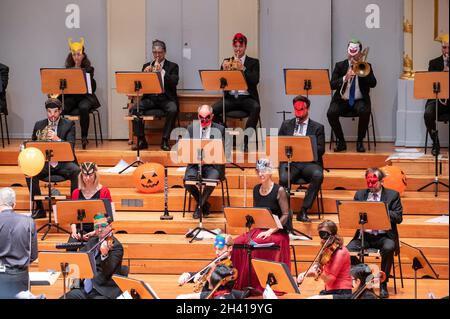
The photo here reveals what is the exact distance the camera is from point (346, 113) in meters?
13.2

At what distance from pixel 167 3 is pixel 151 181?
3.29m

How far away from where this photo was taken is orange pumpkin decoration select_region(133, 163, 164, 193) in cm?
1217

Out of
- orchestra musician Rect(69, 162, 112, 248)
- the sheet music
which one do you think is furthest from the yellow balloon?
the sheet music

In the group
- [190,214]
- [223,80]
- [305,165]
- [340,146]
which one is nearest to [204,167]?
[190,214]

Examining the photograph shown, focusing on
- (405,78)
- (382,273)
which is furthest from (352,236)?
(405,78)

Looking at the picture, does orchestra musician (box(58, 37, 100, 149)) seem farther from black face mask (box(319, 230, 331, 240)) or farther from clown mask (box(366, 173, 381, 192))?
black face mask (box(319, 230, 331, 240))

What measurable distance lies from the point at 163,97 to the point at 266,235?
357cm

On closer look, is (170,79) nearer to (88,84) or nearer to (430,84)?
(88,84)

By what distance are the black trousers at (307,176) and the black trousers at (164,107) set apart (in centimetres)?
217

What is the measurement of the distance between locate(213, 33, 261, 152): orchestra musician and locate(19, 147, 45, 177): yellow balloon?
304cm

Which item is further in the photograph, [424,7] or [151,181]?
[424,7]

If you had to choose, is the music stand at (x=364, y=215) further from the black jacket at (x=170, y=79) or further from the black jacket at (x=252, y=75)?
the black jacket at (x=170, y=79)
